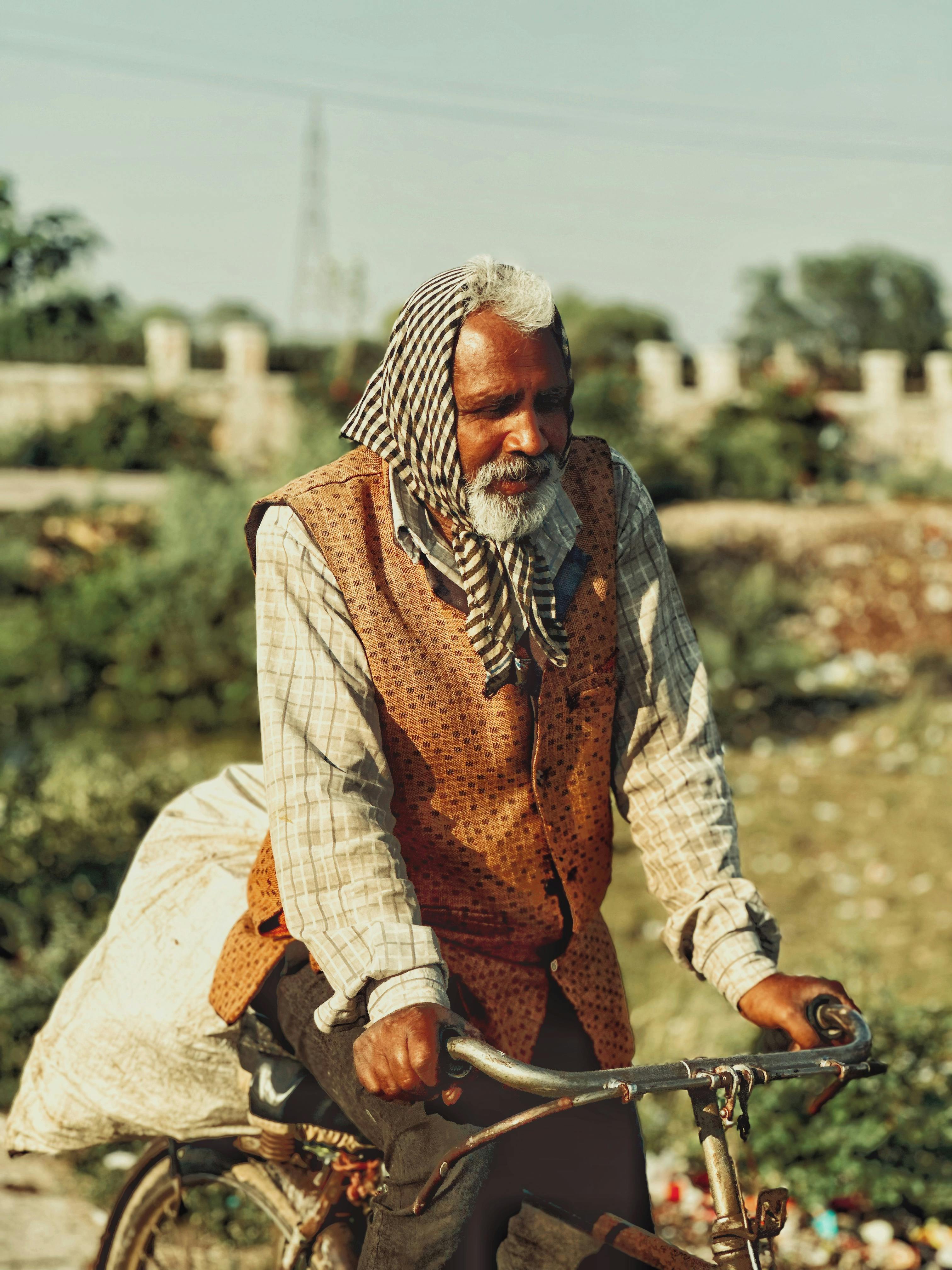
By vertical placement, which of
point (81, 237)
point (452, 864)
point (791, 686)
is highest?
point (81, 237)

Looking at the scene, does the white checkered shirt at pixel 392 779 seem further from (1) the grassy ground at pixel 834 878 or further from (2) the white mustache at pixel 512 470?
(1) the grassy ground at pixel 834 878

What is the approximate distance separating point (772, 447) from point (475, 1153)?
61.2 feet

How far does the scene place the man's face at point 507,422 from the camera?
2.10 metres

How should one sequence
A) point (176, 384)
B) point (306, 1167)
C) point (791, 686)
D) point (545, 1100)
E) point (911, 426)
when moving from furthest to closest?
point (911, 426), point (176, 384), point (791, 686), point (306, 1167), point (545, 1100)

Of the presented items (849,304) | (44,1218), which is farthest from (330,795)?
(849,304)

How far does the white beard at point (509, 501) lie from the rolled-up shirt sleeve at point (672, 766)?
0.89 feet

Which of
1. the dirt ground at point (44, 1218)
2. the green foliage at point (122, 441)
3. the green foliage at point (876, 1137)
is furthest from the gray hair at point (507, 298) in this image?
the green foliage at point (122, 441)

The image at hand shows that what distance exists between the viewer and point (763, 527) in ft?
53.8

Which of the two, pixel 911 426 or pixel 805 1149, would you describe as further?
pixel 911 426

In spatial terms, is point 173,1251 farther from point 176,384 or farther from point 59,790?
point 176,384

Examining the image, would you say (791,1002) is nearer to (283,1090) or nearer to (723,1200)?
(723,1200)

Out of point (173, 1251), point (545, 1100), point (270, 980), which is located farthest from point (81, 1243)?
point (545, 1100)

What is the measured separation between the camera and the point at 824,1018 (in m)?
2.08

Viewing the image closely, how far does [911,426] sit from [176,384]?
1330 cm
